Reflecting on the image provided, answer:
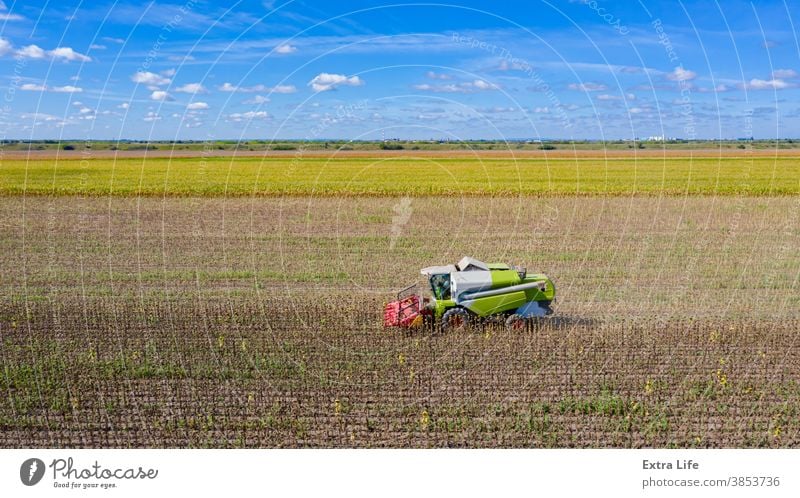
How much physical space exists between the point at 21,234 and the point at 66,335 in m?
17.0

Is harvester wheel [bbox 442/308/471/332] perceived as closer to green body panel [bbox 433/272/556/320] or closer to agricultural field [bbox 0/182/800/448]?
green body panel [bbox 433/272/556/320]

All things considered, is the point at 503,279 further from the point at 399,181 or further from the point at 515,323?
the point at 399,181

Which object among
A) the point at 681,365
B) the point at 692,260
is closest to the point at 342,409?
the point at 681,365

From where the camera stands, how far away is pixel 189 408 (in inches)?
471

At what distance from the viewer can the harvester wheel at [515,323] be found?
610 inches

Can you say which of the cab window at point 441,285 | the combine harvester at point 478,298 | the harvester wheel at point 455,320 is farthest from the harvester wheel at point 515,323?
the cab window at point 441,285

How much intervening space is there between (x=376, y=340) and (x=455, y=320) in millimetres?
1558

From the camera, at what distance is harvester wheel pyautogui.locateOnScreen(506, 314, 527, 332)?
15492 millimetres

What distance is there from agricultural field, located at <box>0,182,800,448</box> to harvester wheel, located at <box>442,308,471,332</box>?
0.88ft

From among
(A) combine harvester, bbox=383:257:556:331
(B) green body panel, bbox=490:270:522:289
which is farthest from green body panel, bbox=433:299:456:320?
(B) green body panel, bbox=490:270:522:289

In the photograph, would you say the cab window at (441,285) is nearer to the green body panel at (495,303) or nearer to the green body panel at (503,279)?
the green body panel at (495,303)

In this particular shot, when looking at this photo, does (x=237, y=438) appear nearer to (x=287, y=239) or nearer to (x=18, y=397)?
(x=18, y=397)

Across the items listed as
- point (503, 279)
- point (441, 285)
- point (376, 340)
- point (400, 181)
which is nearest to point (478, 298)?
point (503, 279)

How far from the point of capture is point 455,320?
15391 mm
